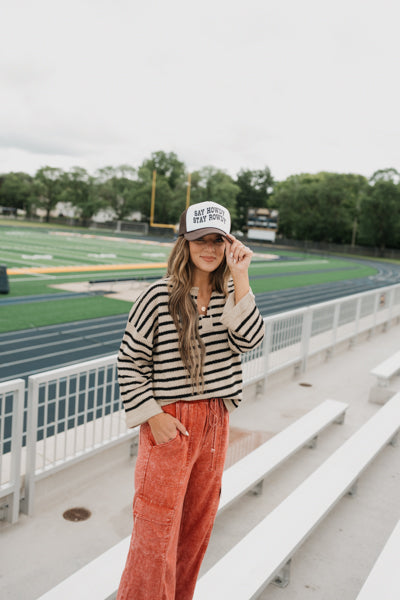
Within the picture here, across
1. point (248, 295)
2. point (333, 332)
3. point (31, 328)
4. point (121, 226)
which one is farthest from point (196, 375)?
point (121, 226)

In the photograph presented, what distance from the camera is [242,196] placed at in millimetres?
90562

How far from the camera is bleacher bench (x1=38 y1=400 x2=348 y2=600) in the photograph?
255 cm

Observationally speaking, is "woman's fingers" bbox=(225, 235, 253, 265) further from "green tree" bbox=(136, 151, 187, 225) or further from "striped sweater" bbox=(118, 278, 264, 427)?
"green tree" bbox=(136, 151, 187, 225)

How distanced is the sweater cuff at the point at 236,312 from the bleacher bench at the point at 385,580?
5.34 feet

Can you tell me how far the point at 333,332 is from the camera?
909 centimetres

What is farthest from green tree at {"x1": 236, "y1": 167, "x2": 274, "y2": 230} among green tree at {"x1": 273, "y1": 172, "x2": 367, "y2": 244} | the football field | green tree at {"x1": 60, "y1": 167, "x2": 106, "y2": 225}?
the football field

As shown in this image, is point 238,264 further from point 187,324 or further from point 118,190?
point 118,190

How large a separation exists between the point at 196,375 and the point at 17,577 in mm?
1992

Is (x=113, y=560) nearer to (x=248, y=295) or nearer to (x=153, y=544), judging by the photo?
(x=153, y=544)

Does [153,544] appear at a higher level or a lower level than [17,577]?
higher

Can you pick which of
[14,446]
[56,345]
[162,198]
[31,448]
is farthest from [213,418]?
[162,198]

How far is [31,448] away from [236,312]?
233 cm

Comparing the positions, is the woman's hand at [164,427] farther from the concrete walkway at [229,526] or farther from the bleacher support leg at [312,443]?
the bleacher support leg at [312,443]

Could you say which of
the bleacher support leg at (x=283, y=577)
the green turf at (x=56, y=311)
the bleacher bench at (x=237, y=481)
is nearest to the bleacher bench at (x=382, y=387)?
the bleacher bench at (x=237, y=481)
